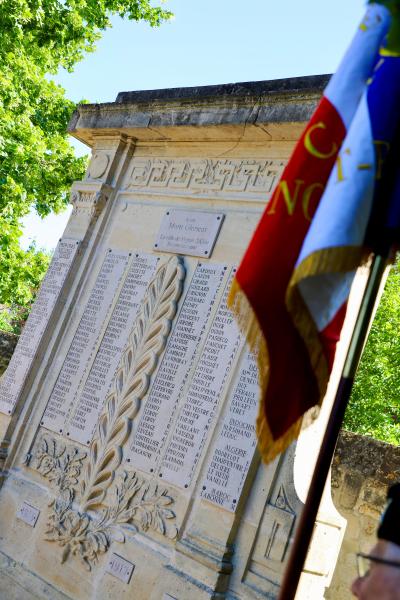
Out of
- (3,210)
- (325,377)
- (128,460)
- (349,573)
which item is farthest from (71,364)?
(3,210)

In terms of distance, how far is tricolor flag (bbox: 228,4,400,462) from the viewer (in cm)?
261

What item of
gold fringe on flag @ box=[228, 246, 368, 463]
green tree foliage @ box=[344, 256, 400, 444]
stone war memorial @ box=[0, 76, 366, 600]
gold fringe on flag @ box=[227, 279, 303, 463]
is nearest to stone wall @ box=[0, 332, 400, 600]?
stone war memorial @ box=[0, 76, 366, 600]

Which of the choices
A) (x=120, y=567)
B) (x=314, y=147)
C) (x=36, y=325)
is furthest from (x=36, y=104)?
(x=314, y=147)

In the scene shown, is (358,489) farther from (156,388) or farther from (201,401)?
(156,388)

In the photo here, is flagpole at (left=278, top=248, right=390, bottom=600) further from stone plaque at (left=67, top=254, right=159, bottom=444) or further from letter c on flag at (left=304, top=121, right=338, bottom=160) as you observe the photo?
stone plaque at (left=67, top=254, right=159, bottom=444)

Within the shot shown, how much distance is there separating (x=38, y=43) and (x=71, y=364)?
27.3ft

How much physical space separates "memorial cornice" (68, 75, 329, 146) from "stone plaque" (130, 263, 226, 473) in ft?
4.13

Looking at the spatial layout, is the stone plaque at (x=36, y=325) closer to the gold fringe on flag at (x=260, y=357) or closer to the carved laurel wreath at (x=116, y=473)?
the carved laurel wreath at (x=116, y=473)

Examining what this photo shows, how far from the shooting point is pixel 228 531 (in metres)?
5.77

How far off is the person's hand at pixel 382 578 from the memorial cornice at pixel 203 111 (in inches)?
177

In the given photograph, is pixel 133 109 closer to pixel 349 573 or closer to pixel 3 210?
pixel 349 573

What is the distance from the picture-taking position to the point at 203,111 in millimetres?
7113

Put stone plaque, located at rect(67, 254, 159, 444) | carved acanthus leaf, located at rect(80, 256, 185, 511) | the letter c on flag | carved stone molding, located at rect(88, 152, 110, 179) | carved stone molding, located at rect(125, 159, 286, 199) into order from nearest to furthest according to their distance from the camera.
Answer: the letter c on flag < carved stone molding, located at rect(125, 159, 286, 199) < carved acanthus leaf, located at rect(80, 256, 185, 511) < stone plaque, located at rect(67, 254, 159, 444) < carved stone molding, located at rect(88, 152, 110, 179)

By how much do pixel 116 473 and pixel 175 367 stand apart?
3.40ft
